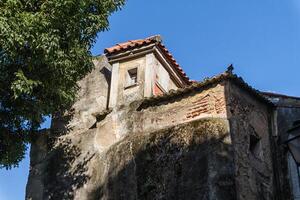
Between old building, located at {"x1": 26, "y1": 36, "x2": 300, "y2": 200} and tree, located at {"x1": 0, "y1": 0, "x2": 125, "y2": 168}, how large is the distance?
289 centimetres

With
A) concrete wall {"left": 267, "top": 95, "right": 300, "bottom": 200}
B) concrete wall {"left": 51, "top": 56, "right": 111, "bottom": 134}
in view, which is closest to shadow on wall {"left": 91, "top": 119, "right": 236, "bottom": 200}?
concrete wall {"left": 51, "top": 56, "right": 111, "bottom": 134}

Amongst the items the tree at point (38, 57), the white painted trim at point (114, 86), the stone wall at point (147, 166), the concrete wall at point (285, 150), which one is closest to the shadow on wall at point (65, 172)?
the stone wall at point (147, 166)

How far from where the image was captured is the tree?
1253cm

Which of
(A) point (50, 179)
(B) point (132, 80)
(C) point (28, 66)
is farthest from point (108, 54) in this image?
(C) point (28, 66)

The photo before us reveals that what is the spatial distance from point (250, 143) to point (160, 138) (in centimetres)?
249

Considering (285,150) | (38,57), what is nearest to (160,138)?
(285,150)

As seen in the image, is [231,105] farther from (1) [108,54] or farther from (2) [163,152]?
(1) [108,54]

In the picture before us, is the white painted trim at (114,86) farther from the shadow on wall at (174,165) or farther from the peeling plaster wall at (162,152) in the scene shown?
the shadow on wall at (174,165)

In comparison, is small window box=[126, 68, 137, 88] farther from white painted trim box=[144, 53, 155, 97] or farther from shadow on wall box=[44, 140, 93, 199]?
shadow on wall box=[44, 140, 93, 199]

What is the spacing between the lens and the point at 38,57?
1284 centimetres

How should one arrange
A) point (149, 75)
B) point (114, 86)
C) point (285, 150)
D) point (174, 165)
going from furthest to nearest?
1. point (114, 86)
2. point (149, 75)
3. point (285, 150)
4. point (174, 165)

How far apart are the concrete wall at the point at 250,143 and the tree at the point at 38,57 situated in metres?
4.09

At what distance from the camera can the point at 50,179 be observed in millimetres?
17219

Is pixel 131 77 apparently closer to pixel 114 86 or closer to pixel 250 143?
pixel 114 86
